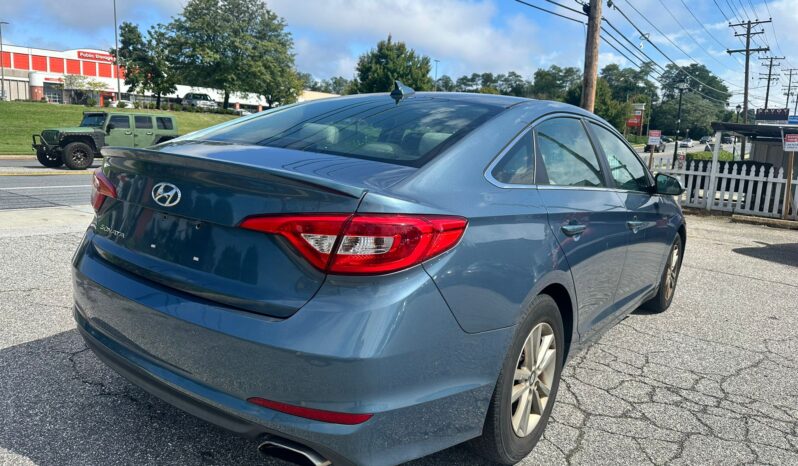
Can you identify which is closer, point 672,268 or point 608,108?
point 672,268

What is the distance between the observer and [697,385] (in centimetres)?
353

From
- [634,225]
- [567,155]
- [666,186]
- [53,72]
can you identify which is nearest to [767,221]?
[666,186]

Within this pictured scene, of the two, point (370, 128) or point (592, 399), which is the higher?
point (370, 128)

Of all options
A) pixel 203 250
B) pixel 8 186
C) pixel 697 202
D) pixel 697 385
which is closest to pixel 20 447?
pixel 203 250

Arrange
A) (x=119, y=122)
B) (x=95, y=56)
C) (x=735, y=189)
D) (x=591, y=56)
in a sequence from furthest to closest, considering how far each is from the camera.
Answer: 1. (x=95, y=56)
2. (x=119, y=122)
3. (x=591, y=56)
4. (x=735, y=189)

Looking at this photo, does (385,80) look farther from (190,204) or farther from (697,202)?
(190,204)

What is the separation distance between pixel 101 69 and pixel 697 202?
9902 centimetres

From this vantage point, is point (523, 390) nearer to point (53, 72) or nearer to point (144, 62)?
point (144, 62)

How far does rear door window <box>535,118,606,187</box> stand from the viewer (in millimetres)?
2828

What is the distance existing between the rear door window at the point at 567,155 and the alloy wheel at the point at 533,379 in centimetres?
73

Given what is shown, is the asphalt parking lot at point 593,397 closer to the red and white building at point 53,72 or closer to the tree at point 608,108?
the red and white building at point 53,72

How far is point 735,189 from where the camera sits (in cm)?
1308

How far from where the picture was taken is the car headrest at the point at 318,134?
2.53 metres

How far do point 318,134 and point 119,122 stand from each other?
58.9 ft
